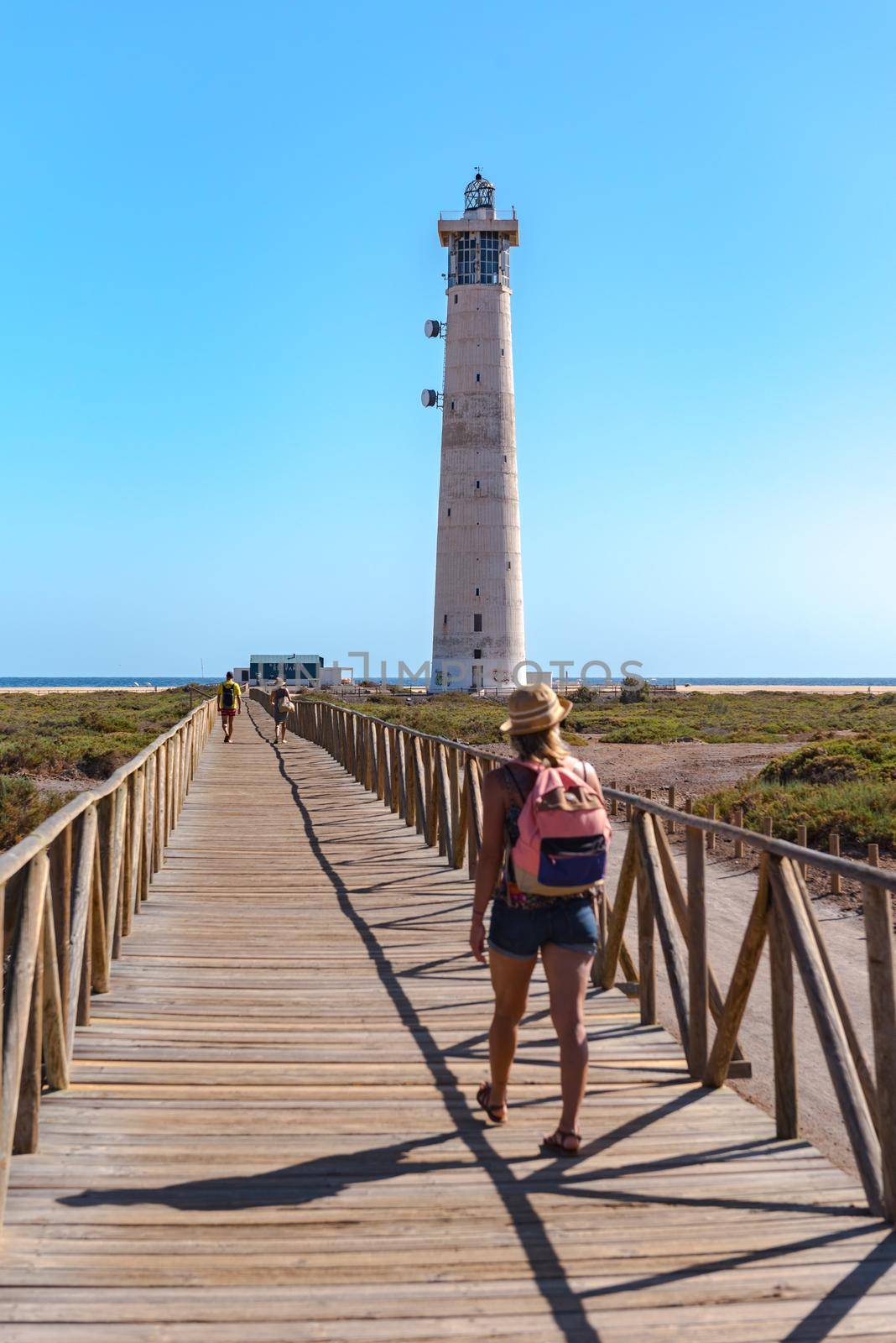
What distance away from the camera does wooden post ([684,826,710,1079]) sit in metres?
5.20

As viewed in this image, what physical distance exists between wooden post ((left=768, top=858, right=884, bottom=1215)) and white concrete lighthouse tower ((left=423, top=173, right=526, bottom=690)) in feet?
141

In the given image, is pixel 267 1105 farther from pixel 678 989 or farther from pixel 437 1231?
pixel 678 989

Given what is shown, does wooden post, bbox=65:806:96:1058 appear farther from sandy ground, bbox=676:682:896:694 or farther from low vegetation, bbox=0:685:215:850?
sandy ground, bbox=676:682:896:694

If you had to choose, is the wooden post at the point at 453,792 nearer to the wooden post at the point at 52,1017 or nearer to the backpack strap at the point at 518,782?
the wooden post at the point at 52,1017

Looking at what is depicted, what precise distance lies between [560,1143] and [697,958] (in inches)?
49.4

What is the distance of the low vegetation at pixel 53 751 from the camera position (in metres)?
15.1

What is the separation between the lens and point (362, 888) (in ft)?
31.8

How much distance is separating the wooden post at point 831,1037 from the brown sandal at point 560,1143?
2.88ft

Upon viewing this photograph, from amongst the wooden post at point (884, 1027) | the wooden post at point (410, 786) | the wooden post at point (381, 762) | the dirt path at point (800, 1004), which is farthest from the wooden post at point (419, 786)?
the wooden post at point (884, 1027)

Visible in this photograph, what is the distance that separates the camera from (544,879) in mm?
4156

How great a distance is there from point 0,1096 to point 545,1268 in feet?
5.32

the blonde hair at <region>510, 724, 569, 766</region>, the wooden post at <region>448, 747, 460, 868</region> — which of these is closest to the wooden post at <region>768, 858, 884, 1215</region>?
the blonde hair at <region>510, 724, 569, 766</region>

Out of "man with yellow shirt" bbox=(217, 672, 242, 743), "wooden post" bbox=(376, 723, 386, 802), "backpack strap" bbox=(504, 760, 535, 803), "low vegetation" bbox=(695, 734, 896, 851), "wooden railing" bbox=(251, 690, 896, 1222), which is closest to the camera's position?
"wooden railing" bbox=(251, 690, 896, 1222)

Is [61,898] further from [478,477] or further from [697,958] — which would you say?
[478,477]
